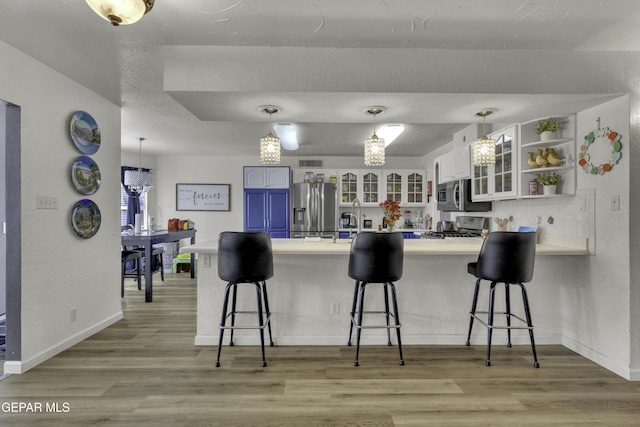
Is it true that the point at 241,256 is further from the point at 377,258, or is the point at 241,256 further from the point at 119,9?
the point at 119,9

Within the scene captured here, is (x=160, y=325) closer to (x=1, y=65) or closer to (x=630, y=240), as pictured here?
(x=1, y=65)

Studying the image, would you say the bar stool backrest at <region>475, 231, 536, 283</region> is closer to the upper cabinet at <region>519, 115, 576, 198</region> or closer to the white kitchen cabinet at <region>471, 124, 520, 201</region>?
the upper cabinet at <region>519, 115, 576, 198</region>

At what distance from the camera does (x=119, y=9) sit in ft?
4.41

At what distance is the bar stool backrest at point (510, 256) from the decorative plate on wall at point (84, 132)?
3466 millimetres

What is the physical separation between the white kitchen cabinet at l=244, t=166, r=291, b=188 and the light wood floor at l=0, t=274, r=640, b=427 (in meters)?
3.51

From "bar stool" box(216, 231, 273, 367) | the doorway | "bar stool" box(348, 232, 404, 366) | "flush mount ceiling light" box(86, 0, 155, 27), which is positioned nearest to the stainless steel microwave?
"bar stool" box(348, 232, 404, 366)

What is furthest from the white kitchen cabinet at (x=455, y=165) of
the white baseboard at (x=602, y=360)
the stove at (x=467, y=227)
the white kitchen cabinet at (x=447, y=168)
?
the white baseboard at (x=602, y=360)

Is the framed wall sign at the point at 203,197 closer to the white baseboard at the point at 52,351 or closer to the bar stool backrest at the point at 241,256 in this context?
the white baseboard at the point at 52,351

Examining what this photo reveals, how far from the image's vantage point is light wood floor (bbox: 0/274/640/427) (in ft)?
6.16

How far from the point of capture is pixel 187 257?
607 centimetres

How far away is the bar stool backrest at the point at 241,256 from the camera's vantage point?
2410mm

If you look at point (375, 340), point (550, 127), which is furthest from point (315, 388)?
point (550, 127)

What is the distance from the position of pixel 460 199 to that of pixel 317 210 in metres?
2.47

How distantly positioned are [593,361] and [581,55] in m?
2.27
